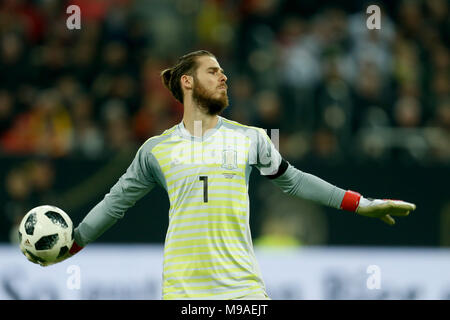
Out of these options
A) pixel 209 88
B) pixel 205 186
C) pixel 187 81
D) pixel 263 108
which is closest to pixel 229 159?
pixel 205 186

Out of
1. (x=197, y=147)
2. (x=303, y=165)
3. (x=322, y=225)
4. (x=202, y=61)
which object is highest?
(x=202, y=61)

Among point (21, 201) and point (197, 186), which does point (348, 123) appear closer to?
point (21, 201)

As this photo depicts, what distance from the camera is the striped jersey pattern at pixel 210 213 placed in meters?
5.12

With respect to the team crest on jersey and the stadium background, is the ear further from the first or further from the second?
the stadium background

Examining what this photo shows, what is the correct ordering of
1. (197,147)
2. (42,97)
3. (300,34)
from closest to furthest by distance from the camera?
1. (197,147)
2. (42,97)
3. (300,34)

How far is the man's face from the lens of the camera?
5426 mm

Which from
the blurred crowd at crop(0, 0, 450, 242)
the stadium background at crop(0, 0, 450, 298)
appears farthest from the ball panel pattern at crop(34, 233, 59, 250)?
the blurred crowd at crop(0, 0, 450, 242)

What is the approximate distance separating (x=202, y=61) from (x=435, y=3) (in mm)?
8188

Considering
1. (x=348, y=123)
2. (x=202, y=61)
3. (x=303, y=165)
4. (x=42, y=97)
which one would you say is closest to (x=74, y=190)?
(x=42, y=97)

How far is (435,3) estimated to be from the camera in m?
12.9

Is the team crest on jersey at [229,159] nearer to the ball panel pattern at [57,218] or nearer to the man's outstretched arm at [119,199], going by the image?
the man's outstretched arm at [119,199]

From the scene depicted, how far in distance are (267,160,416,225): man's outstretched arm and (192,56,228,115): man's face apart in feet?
1.75

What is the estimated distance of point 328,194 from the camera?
541 cm
